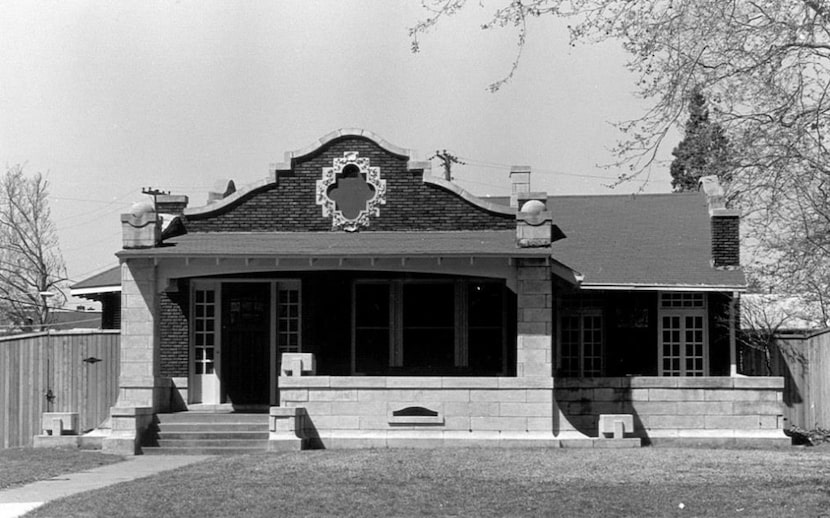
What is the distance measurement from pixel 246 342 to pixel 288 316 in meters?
0.97

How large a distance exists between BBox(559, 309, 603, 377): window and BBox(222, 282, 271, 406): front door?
629 centimetres

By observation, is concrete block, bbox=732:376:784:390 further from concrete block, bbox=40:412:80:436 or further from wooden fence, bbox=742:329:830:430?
concrete block, bbox=40:412:80:436

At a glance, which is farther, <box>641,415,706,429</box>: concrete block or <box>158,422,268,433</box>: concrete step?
<box>641,415,706,429</box>: concrete block

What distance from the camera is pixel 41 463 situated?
60.2ft

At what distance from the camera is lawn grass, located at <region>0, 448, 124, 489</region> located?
16.5 m

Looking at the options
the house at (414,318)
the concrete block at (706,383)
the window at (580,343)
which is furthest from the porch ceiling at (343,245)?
the window at (580,343)

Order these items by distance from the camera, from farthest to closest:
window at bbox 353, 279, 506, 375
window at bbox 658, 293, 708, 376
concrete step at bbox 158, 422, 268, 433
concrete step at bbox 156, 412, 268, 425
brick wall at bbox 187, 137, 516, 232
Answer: window at bbox 658, 293, 708, 376 < window at bbox 353, 279, 506, 375 < brick wall at bbox 187, 137, 516, 232 < concrete step at bbox 156, 412, 268, 425 < concrete step at bbox 158, 422, 268, 433

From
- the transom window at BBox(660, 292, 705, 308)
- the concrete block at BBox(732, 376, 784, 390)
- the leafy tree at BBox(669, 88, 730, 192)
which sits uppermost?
the leafy tree at BBox(669, 88, 730, 192)

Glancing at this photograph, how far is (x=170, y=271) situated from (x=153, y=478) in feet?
20.6

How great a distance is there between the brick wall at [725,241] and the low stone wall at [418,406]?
6.55m

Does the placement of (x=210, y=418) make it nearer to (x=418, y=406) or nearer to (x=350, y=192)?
(x=418, y=406)

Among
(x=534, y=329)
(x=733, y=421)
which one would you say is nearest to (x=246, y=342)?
(x=534, y=329)

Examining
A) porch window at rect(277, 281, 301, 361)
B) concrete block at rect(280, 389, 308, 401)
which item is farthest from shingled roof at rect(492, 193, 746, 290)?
concrete block at rect(280, 389, 308, 401)

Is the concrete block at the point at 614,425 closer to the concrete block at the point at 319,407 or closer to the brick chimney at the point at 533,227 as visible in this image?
the brick chimney at the point at 533,227
